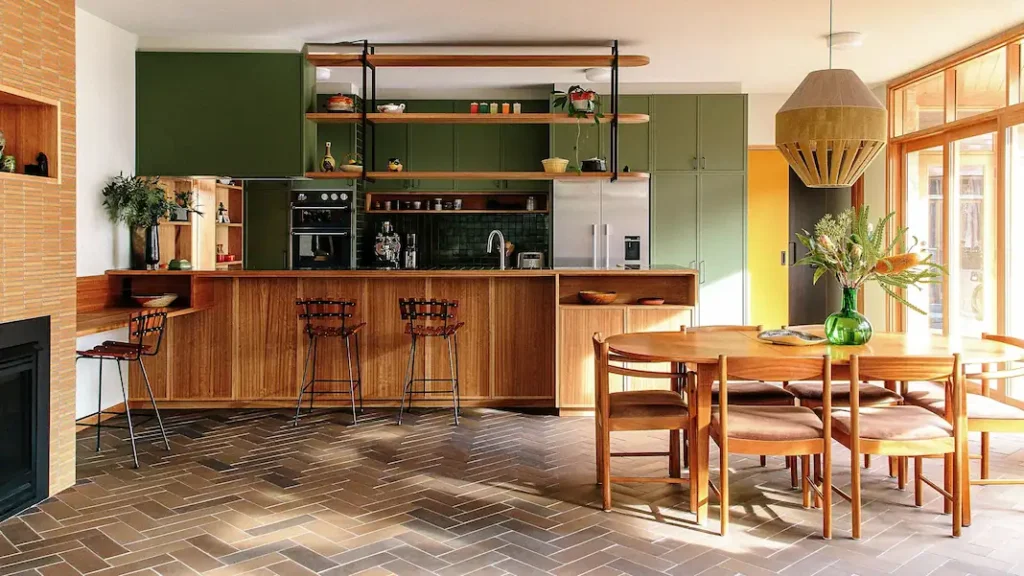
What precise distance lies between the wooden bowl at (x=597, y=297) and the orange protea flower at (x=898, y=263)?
222cm

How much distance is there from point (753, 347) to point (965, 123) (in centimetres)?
392

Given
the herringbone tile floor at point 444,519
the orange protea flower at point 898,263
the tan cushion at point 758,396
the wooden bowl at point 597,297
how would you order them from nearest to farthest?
the herringbone tile floor at point 444,519 → the orange protea flower at point 898,263 → the tan cushion at point 758,396 → the wooden bowl at point 597,297

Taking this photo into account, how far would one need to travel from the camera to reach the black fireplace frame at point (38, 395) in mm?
3645

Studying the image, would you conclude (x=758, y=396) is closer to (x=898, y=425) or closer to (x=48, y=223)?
(x=898, y=425)

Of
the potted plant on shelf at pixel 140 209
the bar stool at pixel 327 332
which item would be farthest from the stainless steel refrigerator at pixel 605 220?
the potted plant on shelf at pixel 140 209

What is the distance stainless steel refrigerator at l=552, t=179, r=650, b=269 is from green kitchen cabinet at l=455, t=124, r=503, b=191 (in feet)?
3.05

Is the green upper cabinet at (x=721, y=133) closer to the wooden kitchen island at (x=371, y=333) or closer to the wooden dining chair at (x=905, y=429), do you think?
the wooden kitchen island at (x=371, y=333)

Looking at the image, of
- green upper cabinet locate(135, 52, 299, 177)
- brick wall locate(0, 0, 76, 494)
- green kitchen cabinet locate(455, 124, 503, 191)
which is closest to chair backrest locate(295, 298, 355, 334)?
green upper cabinet locate(135, 52, 299, 177)

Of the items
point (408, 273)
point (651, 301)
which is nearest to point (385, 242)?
point (408, 273)

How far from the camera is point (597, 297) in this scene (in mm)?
5766

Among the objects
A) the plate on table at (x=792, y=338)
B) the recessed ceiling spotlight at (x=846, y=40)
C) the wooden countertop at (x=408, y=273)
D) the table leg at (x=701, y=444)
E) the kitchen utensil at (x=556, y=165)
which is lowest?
the table leg at (x=701, y=444)

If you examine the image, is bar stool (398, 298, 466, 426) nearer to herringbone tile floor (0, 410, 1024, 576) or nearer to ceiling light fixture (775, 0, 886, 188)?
herringbone tile floor (0, 410, 1024, 576)

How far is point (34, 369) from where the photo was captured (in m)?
3.75

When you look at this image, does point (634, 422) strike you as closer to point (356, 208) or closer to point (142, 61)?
point (142, 61)
